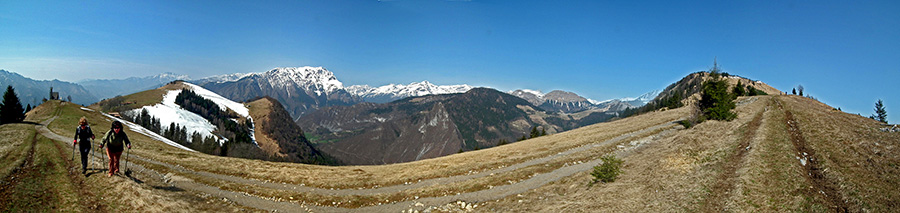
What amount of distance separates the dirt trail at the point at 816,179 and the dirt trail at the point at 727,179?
9.45ft

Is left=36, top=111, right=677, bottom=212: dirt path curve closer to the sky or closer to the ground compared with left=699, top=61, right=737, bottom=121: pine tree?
closer to the ground

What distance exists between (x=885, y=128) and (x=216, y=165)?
64.8 meters

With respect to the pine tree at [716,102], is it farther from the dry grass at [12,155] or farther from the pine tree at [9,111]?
the pine tree at [9,111]

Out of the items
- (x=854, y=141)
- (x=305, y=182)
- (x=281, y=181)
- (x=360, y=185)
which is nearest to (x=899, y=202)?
(x=854, y=141)

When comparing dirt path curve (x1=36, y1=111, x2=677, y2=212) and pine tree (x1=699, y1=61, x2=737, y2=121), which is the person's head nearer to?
dirt path curve (x1=36, y1=111, x2=677, y2=212)

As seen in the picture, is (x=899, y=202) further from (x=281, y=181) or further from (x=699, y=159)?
(x=281, y=181)

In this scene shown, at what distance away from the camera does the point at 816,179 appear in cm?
1886

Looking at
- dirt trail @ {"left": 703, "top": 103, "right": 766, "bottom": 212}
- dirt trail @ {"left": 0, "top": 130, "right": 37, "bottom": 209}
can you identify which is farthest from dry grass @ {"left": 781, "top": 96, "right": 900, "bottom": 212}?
dirt trail @ {"left": 0, "top": 130, "right": 37, "bottom": 209}

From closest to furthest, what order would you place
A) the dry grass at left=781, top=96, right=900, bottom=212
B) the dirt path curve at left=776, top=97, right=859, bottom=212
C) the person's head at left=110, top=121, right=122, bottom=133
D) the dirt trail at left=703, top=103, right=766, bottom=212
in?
the dirt path curve at left=776, top=97, right=859, bottom=212, the dry grass at left=781, top=96, right=900, bottom=212, the dirt trail at left=703, top=103, right=766, bottom=212, the person's head at left=110, top=121, right=122, bottom=133

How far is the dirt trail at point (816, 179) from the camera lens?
15.1 m

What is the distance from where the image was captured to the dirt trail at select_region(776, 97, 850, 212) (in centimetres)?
1512

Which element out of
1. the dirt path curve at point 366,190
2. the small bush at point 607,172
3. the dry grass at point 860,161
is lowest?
the dirt path curve at point 366,190

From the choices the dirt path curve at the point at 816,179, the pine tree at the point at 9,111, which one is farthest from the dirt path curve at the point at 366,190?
the pine tree at the point at 9,111

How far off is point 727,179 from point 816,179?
4649mm
